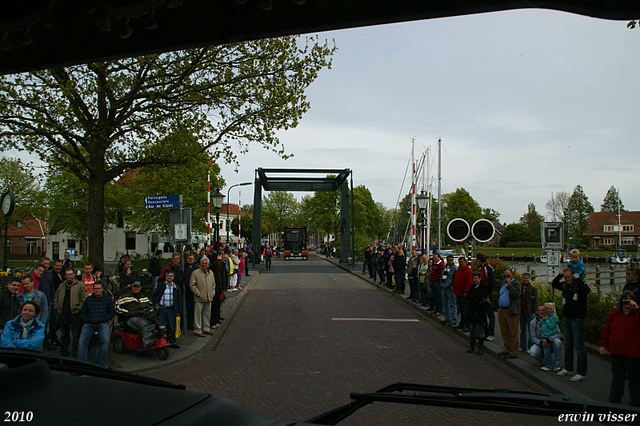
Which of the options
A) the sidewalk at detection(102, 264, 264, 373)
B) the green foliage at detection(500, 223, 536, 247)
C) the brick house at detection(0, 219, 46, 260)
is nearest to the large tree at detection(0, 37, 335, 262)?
the sidewalk at detection(102, 264, 264, 373)

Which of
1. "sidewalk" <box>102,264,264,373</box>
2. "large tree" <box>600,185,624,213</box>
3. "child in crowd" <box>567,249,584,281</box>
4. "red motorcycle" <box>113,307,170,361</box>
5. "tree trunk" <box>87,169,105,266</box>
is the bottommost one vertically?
"sidewalk" <box>102,264,264,373</box>

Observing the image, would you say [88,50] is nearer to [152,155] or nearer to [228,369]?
[228,369]

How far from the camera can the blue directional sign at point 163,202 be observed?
34.2 feet

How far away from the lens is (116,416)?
145 cm

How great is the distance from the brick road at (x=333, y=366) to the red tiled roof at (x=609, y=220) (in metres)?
84.0

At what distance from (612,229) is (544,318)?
87.9 meters

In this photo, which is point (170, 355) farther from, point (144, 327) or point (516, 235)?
point (516, 235)

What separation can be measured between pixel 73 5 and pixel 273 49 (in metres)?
11.6

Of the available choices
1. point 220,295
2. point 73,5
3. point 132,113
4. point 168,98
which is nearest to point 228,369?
point 220,295

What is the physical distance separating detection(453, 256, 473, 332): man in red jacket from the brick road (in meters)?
0.69

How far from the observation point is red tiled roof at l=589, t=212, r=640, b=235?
79.7 meters

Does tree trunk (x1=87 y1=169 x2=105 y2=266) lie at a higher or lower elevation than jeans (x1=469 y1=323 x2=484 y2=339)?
higher

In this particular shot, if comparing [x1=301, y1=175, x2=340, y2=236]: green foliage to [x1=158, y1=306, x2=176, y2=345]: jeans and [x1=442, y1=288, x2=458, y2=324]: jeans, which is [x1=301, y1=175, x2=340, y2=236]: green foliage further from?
[x1=158, y1=306, x2=176, y2=345]: jeans

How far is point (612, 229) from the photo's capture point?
80.4 meters
